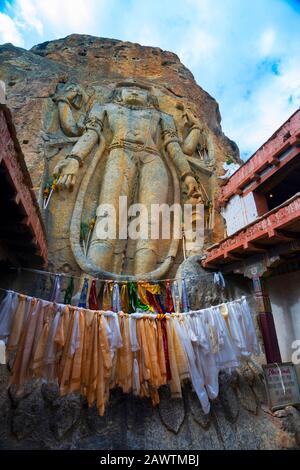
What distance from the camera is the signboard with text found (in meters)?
5.91

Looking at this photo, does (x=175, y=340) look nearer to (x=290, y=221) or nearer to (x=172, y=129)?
(x=290, y=221)

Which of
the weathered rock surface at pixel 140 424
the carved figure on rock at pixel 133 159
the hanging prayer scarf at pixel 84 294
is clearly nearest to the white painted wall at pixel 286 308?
the weathered rock surface at pixel 140 424

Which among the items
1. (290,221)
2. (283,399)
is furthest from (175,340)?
(290,221)

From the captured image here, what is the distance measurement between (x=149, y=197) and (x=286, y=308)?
227 inches

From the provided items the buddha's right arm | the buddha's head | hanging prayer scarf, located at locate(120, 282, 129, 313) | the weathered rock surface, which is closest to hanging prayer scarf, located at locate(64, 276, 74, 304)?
hanging prayer scarf, located at locate(120, 282, 129, 313)

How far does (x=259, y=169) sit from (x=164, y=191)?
345 centimetres

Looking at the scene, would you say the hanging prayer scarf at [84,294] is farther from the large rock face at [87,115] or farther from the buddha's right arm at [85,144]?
the buddha's right arm at [85,144]

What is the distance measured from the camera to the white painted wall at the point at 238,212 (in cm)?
940

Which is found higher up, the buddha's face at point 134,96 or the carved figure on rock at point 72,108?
the buddha's face at point 134,96

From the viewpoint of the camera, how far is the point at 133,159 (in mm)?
11359

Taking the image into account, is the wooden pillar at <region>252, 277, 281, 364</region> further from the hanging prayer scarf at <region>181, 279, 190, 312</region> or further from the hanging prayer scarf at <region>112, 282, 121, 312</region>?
the hanging prayer scarf at <region>112, 282, 121, 312</region>

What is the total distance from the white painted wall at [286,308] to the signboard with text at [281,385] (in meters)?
1.03

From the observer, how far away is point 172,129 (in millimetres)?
12953

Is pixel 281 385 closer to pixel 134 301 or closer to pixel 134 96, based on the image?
pixel 134 301
